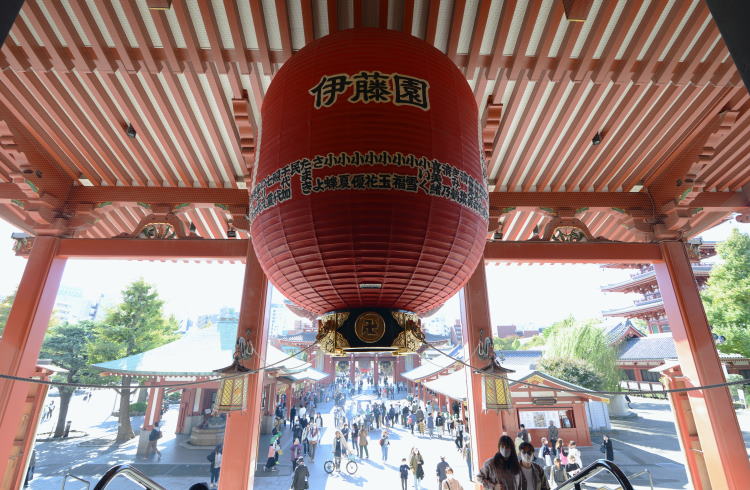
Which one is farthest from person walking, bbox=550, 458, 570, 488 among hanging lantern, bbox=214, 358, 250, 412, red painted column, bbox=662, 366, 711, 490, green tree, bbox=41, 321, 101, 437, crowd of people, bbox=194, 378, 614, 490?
green tree, bbox=41, 321, 101, 437

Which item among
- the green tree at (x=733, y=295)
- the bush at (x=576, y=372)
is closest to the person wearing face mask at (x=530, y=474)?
the green tree at (x=733, y=295)

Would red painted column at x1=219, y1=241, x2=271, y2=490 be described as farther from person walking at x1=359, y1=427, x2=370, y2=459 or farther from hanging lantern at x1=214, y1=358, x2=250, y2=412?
person walking at x1=359, y1=427, x2=370, y2=459

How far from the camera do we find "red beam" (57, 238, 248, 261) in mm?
4262

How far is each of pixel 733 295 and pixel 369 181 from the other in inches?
563

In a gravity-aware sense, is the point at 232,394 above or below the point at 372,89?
below

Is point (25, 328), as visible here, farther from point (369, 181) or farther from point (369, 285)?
point (369, 181)

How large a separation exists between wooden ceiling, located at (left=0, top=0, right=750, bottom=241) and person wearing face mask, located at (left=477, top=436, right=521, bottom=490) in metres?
2.17

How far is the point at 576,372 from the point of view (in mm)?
14023

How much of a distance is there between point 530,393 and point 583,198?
7628mm

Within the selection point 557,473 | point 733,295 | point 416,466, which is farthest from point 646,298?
point 416,466

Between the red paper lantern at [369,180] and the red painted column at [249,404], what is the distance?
2.73m

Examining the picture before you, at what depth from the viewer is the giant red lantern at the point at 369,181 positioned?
51.1 inches

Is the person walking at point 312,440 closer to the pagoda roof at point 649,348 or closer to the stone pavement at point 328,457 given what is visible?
the stone pavement at point 328,457

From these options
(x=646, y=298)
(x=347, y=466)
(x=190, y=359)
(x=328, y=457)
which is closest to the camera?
(x=347, y=466)
